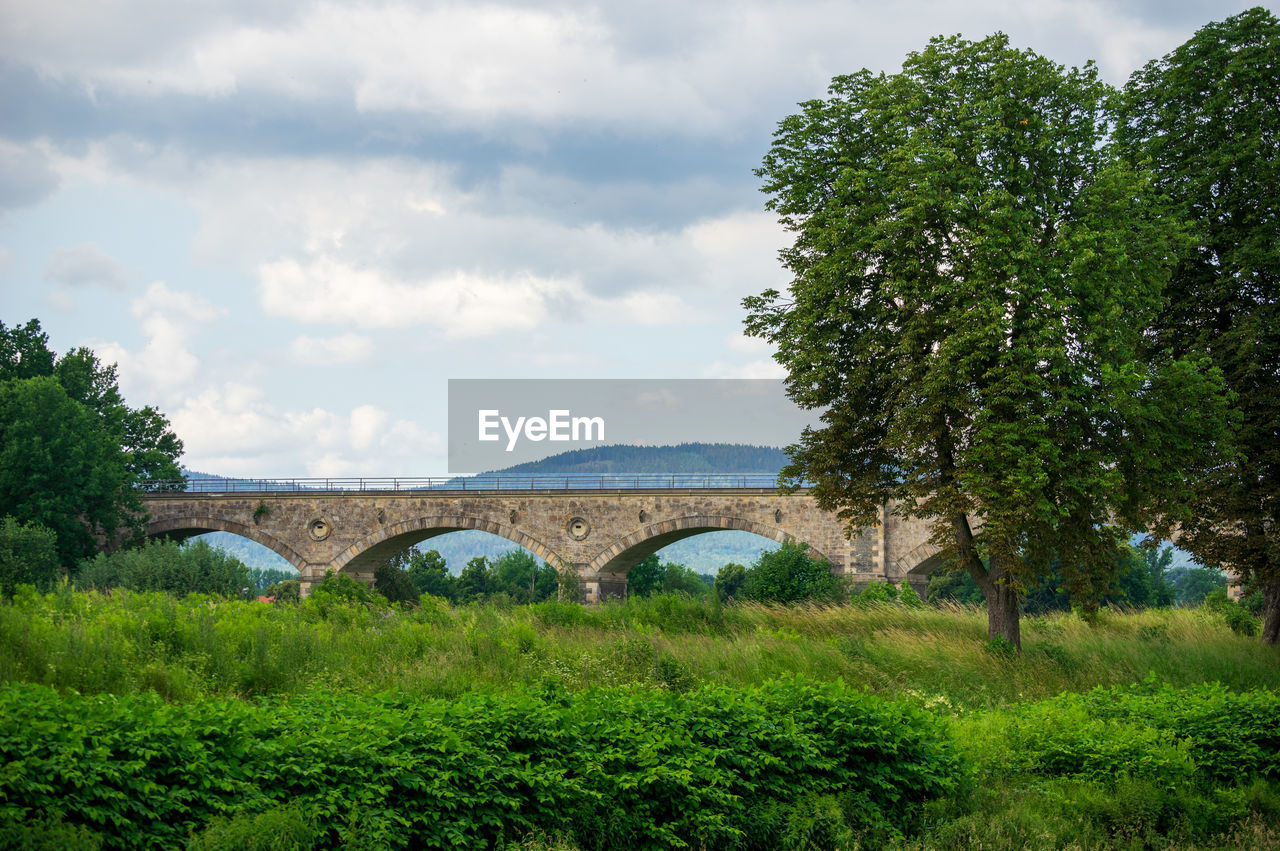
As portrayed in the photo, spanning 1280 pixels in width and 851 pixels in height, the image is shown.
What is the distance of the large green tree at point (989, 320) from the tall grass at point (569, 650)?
1587 mm

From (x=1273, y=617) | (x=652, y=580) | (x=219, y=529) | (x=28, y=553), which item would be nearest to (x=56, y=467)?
(x=28, y=553)

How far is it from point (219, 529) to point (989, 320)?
115ft

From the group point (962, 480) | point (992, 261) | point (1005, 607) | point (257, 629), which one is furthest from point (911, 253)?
point (257, 629)

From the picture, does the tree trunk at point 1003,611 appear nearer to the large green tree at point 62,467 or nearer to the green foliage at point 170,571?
the green foliage at point 170,571

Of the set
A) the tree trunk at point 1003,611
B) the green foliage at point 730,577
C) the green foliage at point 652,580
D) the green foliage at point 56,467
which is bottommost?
the green foliage at point 730,577

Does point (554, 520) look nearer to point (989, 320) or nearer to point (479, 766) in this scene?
point (989, 320)

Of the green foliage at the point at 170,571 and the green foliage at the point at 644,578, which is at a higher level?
the green foliage at the point at 170,571

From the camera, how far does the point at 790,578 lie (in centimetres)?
2966

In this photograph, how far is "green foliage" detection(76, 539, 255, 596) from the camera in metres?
29.0

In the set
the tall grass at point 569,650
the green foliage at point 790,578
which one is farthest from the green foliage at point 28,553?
the green foliage at point 790,578

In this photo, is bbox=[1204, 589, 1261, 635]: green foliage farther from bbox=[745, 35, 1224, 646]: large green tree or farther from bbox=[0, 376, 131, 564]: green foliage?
bbox=[0, 376, 131, 564]: green foliage

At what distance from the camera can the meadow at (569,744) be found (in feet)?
17.5

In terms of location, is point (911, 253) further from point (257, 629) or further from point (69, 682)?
point (69, 682)

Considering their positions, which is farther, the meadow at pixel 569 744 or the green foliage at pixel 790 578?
the green foliage at pixel 790 578
